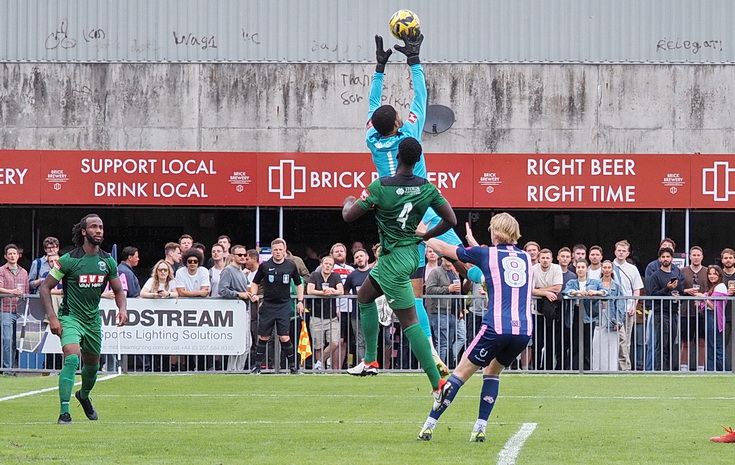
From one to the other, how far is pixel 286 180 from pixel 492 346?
564 inches

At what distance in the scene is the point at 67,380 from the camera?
475 inches

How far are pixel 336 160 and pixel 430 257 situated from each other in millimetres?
4687

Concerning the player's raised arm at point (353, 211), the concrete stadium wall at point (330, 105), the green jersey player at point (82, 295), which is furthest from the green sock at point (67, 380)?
the concrete stadium wall at point (330, 105)

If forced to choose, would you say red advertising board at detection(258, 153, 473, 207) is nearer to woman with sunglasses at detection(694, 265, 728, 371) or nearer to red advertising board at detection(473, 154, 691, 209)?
red advertising board at detection(473, 154, 691, 209)

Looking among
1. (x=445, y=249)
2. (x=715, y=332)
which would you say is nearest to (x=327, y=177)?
(x=715, y=332)

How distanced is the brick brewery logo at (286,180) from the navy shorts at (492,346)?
14.1 meters

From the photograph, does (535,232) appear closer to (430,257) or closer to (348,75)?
(348,75)

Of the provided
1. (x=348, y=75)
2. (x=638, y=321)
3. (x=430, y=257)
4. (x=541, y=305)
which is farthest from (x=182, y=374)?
(x=348, y=75)

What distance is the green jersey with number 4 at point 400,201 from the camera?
34.4 ft

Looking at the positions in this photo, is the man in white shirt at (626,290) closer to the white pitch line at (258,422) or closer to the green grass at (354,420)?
the green grass at (354,420)

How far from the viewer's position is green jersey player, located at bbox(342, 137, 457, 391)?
34.2 feet

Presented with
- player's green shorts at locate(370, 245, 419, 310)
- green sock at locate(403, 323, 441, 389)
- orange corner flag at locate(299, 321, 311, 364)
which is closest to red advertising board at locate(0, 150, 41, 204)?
orange corner flag at locate(299, 321, 311, 364)

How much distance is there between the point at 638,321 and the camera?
63.2ft

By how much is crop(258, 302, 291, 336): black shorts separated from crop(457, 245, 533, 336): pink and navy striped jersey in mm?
9436
